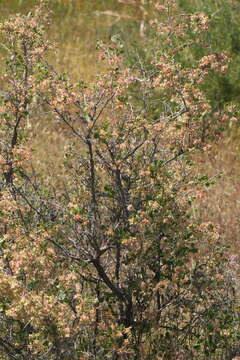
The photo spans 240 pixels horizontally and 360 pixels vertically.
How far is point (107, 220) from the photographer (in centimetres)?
410

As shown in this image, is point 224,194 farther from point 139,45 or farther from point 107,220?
point 139,45

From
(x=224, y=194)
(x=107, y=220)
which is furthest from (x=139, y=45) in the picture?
(x=107, y=220)

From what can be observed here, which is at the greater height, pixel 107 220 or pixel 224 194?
pixel 224 194

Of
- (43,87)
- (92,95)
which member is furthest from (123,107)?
(43,87)

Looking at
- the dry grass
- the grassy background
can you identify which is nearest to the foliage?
the grassy background

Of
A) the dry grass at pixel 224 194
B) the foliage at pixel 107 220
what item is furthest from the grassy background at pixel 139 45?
the foliage at pixel 107 220

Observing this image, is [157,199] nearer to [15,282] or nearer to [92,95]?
[92,95]

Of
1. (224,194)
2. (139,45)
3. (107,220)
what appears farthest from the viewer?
(139,45)

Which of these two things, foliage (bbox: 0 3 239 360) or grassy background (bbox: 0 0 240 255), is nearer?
foliage (bbox: 0 3 239 360)

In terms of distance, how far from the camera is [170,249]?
4.08 meters

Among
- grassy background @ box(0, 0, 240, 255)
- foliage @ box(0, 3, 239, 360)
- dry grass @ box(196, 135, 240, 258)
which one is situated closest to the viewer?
foliage @ box(0, 3, 239, 360)

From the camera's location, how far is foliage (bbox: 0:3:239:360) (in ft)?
11.7

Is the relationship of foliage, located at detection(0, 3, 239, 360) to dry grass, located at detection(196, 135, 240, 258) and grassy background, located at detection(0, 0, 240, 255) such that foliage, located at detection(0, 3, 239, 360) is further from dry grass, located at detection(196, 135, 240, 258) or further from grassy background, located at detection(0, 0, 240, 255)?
dry grass, located at detection(196, 135, 240, 258)

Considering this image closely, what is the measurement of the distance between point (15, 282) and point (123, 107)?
3.73 ft
